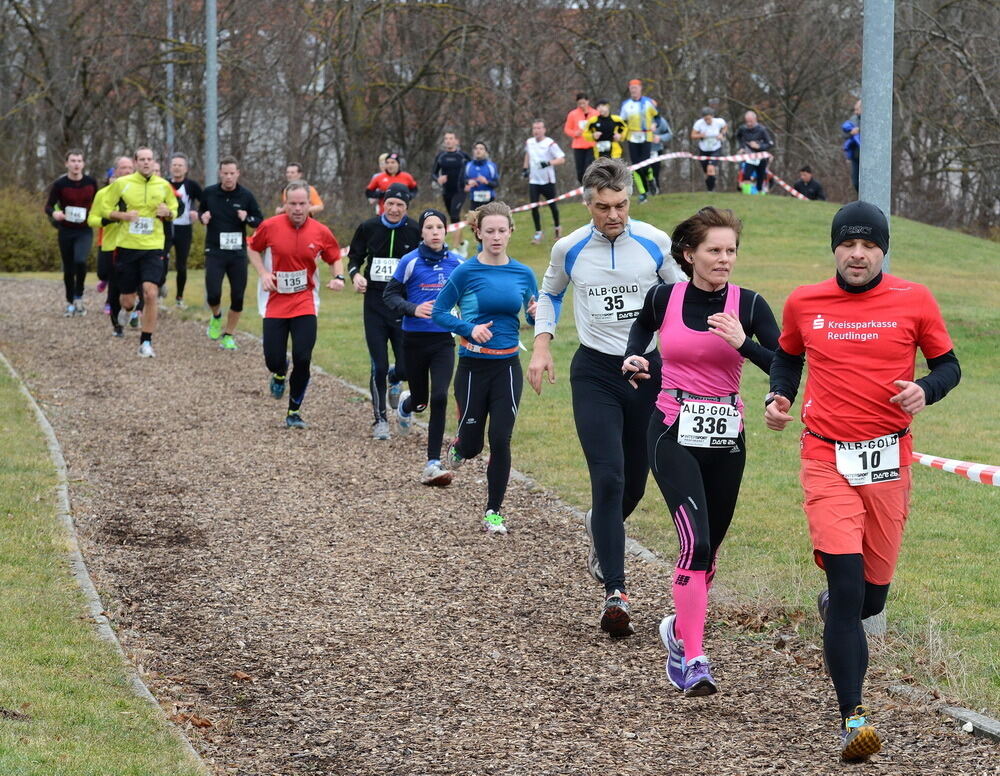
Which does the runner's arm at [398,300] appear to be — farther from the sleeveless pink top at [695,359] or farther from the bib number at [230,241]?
the bib number at [230,241]

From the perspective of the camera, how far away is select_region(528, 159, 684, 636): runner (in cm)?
689

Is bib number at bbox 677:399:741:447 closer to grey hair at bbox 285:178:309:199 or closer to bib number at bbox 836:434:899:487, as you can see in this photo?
bib number at bbox 836:434:899:487

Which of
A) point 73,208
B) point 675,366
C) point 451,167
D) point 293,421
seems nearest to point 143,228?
point 73,208

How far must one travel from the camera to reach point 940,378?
5141 millimetres

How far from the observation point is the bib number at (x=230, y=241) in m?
17.0

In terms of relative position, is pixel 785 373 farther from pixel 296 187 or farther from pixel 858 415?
pixel 296 187

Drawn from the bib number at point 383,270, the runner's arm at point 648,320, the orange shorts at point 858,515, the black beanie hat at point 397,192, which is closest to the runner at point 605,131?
the black beanie hat at point 397,192

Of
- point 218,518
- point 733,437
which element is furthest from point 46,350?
point 733,437

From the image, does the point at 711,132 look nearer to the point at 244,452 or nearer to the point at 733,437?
the point at 244,452

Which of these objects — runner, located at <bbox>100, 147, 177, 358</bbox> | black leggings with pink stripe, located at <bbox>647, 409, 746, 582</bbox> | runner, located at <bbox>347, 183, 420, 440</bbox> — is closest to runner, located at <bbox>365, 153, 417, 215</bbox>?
runner, located at <bbox>100, 147, 177, 358</bbox>

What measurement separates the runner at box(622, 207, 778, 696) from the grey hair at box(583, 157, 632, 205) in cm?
80

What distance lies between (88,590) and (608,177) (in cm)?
319

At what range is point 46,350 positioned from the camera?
17.3 metres

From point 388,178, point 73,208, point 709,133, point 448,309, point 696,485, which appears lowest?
point 696,485
